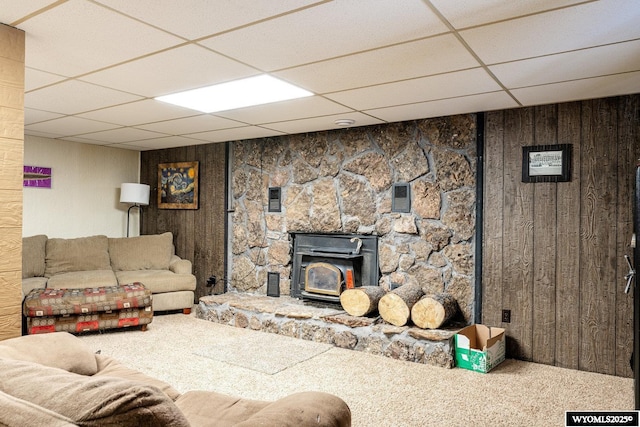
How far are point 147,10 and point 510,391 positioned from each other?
122 inches

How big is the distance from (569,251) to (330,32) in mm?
2607

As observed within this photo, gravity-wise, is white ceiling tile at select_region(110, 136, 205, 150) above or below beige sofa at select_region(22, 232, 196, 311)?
above

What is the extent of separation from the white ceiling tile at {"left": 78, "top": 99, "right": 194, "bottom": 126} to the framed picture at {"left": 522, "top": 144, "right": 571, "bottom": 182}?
2.87 metres

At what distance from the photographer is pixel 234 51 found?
8.11 feet

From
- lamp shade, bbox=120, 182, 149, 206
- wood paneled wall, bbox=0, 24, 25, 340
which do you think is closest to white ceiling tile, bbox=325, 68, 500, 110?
wood paneled wall, bbox=0, 24, 25, 340

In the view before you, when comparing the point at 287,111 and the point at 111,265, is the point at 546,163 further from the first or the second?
the point at 111,265

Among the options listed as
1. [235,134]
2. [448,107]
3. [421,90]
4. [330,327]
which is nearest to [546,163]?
[448,107]

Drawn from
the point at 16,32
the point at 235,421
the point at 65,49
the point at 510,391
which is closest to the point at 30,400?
the point at 235,421

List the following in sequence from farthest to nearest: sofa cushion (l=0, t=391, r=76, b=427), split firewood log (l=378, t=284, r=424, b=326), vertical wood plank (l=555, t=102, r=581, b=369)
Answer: split firewood log (l=378, t=284, r=424, b=326), vertical wood plank (l=555, t=102, r=581, b=369), sofa cushion (l=0, t=391, r=76, b=427)

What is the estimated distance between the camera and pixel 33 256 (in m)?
5.14

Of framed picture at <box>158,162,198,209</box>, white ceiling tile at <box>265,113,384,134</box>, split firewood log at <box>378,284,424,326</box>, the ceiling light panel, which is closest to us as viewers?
the ceiling light panel

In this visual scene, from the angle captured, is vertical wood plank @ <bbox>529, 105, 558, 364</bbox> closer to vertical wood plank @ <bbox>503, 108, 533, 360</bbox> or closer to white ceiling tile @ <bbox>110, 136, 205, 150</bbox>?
vertical wood plank @ <bbox>503, 108, 533, 360</bbox>

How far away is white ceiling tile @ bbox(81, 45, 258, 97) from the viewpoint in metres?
2.58

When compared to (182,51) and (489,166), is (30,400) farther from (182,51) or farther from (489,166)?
(489,166)
